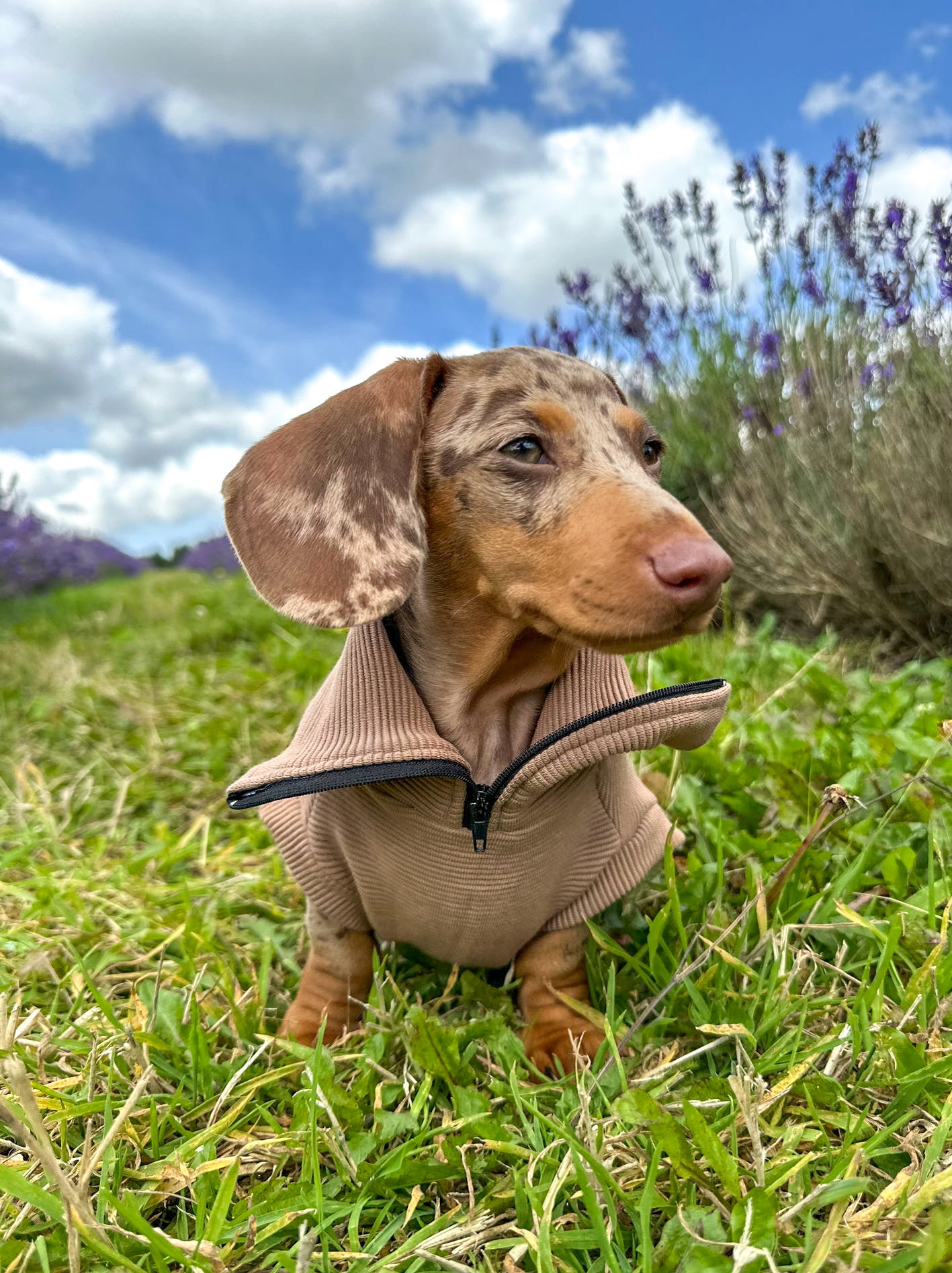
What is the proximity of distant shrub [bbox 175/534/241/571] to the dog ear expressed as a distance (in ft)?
30.0

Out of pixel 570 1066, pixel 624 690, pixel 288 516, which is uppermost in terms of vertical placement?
pixel 288 516

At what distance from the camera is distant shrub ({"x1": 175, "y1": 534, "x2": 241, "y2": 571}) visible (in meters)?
11.1

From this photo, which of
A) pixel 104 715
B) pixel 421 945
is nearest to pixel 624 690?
pixel 421 945

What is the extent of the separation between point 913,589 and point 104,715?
3704 millimetres

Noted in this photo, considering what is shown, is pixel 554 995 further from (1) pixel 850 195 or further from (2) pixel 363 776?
(1) pixel 850 195

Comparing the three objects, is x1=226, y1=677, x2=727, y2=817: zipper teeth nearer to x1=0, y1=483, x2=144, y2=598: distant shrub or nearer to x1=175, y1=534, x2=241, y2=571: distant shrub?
x1=0, y1=483, x2=144, y2=598: distant shrub

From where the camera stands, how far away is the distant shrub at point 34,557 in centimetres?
733

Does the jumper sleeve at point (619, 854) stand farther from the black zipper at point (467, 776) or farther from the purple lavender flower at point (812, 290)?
the purple lavender flower at point (812, 290)

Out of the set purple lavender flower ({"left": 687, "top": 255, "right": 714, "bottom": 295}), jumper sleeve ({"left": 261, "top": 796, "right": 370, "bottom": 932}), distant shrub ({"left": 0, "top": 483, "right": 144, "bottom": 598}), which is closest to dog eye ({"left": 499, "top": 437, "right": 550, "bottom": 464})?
jumper sleeve ({"left": 261, "top": 796, "right": 370, "bottom": 932})

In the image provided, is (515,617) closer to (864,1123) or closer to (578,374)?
(578,374)

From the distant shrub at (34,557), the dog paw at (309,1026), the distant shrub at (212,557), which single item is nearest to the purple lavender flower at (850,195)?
the dog paw at (309,1026)

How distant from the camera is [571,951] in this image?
1.82 metres

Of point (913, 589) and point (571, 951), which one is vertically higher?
point (913, 589)

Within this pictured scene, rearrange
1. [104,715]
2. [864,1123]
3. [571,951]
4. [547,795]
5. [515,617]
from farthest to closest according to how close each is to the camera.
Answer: [104,715], [571,951], [547,795], [515,617], [864,1123]
